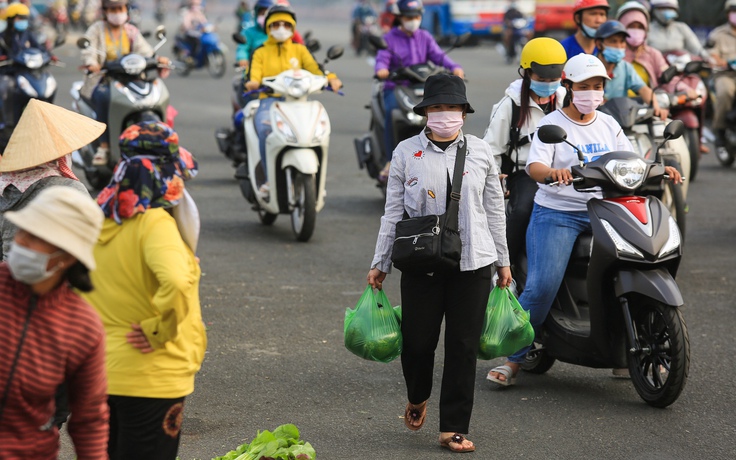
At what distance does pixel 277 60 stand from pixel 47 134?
20.6ft

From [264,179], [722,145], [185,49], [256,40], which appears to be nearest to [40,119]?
[264,179]

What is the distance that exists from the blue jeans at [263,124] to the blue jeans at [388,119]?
1323 mm

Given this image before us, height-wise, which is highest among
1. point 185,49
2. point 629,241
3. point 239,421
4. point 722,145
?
point 629,241

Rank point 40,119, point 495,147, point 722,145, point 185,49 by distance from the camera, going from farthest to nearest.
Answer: point 185,49
point 722,145
point 495,147
point 40,119

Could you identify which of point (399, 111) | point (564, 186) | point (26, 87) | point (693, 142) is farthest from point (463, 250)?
point (26, 87)

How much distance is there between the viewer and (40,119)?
504 centimetres

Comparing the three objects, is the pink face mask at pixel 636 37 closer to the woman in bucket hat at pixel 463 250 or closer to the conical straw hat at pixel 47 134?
the woman in bucket hat at pixel 463 250

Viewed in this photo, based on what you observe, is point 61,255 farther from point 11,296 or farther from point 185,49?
point 185,49

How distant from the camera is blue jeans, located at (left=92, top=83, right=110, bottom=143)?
41.6 ft

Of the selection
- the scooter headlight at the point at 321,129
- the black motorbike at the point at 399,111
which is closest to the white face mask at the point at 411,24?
the black motorbike at the point at 399,111

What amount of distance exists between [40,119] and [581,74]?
8.94 ft

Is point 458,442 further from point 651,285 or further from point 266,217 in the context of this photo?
point 266,217

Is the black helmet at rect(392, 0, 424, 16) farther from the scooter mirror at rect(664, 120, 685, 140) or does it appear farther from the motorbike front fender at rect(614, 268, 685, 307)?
the motorbike front fender at rect(614, 268, 685, 307)

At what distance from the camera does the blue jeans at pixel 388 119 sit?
39.1 ft
